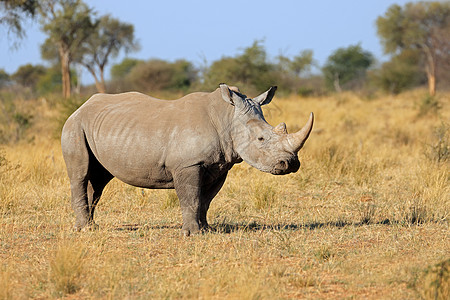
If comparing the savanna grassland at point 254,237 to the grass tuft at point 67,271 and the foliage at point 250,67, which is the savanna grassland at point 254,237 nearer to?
the grass tuft at point 67,271

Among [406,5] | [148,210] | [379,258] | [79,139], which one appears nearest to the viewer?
[379,258]

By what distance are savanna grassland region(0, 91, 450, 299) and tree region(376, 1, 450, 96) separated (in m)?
30.5

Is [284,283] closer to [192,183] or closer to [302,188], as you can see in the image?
[192,183]

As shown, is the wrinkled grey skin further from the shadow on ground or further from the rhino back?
the shadow on ground

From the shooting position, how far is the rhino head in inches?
245

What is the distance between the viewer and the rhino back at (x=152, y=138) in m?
6.48

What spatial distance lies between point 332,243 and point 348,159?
5.54m

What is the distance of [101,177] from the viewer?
24.6 feet

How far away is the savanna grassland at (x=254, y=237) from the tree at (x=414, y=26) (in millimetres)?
30495

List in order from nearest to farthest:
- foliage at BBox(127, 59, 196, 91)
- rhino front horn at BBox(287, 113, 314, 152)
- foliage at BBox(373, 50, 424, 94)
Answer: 1. rhino front horn at BBox(287, 113, 314, 152)
2. foliage at BBox(127, 59, 196, 91)
3. foliage at BBox(373, 50, 424, 94)

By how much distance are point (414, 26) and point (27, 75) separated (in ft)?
97.4

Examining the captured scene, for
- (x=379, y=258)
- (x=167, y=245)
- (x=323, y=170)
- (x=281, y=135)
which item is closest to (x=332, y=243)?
(x=379, y=258)

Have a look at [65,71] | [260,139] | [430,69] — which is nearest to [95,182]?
[260,139]

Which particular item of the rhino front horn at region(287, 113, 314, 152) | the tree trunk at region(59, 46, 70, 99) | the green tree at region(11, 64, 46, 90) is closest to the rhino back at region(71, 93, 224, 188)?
the rhino front horn at region(287, 113, 314, 152)
